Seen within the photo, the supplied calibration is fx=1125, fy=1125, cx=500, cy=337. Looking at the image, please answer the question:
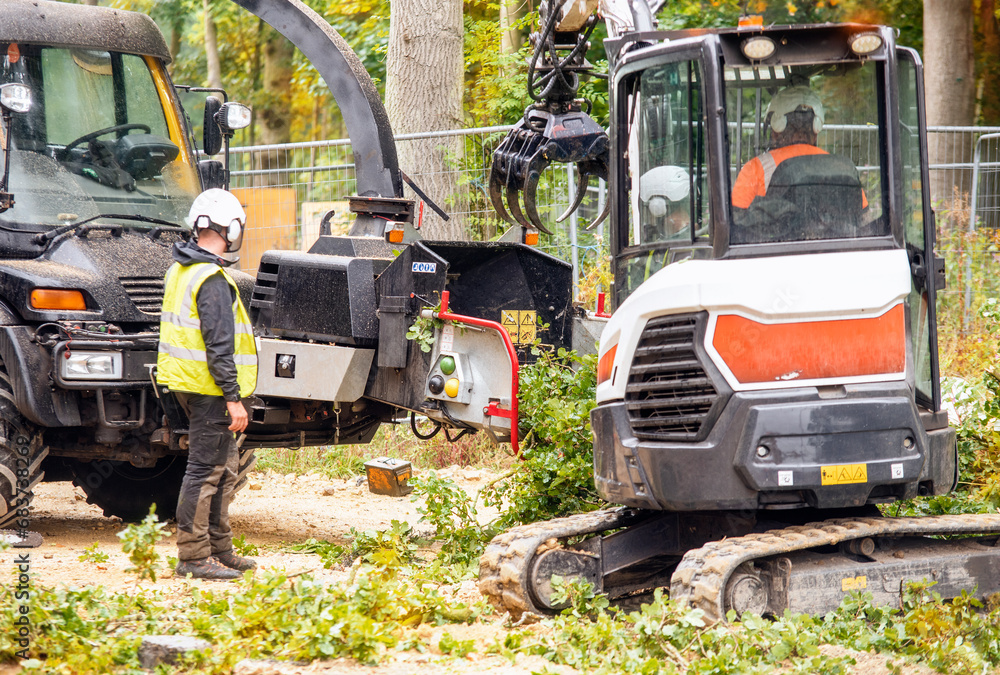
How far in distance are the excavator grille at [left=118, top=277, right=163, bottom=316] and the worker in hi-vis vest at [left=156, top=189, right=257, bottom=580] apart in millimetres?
1041

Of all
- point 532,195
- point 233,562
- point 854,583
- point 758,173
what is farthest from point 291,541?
point 758,173

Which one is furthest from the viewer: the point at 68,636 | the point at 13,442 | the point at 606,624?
the point at 13,442

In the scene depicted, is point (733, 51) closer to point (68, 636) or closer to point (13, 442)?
point (68, 636)

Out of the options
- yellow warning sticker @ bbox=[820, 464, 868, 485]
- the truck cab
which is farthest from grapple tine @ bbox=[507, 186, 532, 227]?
yellow warning sticker @ bbox=[820, 464, 868, 485]

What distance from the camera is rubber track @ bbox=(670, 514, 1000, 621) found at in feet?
15.0

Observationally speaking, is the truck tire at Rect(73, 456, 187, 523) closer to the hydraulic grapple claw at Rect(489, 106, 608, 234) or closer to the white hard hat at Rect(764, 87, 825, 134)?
the hydraulic grapple claw at Rect(489, 106, 608, 234)

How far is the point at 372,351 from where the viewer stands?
6.71m

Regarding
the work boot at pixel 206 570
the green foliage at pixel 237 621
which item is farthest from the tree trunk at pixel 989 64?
the green foliage at pixel 237 621

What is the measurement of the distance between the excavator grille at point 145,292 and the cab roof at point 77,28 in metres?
1.66

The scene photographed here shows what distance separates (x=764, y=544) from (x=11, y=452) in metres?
4.35

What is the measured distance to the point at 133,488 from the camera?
8094mm

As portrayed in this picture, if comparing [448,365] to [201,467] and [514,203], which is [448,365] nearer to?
[514,203]

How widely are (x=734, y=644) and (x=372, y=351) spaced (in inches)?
121

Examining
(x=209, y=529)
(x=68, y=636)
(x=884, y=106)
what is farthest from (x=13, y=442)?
(x=884, y=106)
